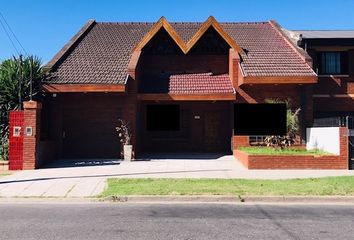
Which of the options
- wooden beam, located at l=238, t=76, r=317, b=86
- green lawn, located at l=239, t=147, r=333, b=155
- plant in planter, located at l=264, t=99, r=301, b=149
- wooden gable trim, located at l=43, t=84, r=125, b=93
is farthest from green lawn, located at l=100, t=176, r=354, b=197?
wooden beam, located at l=238, t=76, r=317, b=86

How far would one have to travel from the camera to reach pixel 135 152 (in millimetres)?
20875

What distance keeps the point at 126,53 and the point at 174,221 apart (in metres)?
16.6

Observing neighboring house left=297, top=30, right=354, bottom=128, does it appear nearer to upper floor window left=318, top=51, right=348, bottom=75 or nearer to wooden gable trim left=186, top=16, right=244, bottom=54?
upper floor window left=318, top=51, right=348, bottom=75

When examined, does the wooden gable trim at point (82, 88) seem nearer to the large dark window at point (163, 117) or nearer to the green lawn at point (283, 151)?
the large dark window at point (163, 117)

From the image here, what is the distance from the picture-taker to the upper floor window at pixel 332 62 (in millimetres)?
23875

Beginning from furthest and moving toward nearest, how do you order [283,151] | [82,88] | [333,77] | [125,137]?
[333,77]
[125,137]
[82,88]
[283,151]

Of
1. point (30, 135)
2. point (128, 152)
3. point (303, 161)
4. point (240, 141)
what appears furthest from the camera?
point (240, 141)

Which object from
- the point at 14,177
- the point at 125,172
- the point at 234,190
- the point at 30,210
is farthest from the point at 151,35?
the point at 30,210

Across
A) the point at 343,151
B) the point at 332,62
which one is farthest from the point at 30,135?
the point at 332,62

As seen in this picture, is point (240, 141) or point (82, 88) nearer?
point (82, 88)

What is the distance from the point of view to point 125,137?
20.4 meters

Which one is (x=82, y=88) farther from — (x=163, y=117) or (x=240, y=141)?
(x=240, y=141)

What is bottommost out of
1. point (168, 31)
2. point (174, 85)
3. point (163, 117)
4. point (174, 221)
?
point (174, 221)

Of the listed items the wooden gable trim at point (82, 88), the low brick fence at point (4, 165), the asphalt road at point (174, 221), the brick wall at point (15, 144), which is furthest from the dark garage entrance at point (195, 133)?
the asphalt road at point (174, 221)
